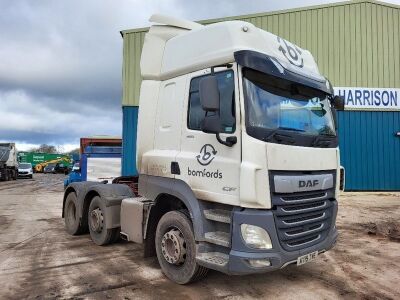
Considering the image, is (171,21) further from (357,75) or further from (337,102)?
(357,75)

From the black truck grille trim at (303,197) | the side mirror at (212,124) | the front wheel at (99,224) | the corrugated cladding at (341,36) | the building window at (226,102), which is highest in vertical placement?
the corrugated cladding at (341,36)

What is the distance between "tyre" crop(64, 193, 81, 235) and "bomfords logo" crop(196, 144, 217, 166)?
4.30 metres

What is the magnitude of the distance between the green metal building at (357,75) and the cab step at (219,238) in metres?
14.8

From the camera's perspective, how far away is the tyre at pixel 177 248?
4895 mm

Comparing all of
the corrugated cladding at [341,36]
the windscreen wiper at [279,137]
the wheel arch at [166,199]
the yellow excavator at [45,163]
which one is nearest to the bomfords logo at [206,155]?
the wheel arch at [166,199]

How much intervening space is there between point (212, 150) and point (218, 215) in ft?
2.60

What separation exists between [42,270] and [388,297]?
487cm

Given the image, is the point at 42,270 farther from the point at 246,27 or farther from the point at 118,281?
the point at 246,27

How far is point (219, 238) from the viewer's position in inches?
179

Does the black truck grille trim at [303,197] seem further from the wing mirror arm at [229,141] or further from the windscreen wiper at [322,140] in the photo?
the wing mirror arm at [229,141]

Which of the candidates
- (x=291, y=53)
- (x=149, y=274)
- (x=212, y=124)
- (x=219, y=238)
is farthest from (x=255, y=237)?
(x=291, y=53)

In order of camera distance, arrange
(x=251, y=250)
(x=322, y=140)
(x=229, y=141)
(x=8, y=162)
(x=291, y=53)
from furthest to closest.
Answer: (x=8, y=162) → (x=291, y=53) → (x=322, y=140) → (x=229, y=141) → (x=251, y=250)

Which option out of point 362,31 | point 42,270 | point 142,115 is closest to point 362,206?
point 362,31

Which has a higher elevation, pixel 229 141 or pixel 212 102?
Result: pixel 212 102
